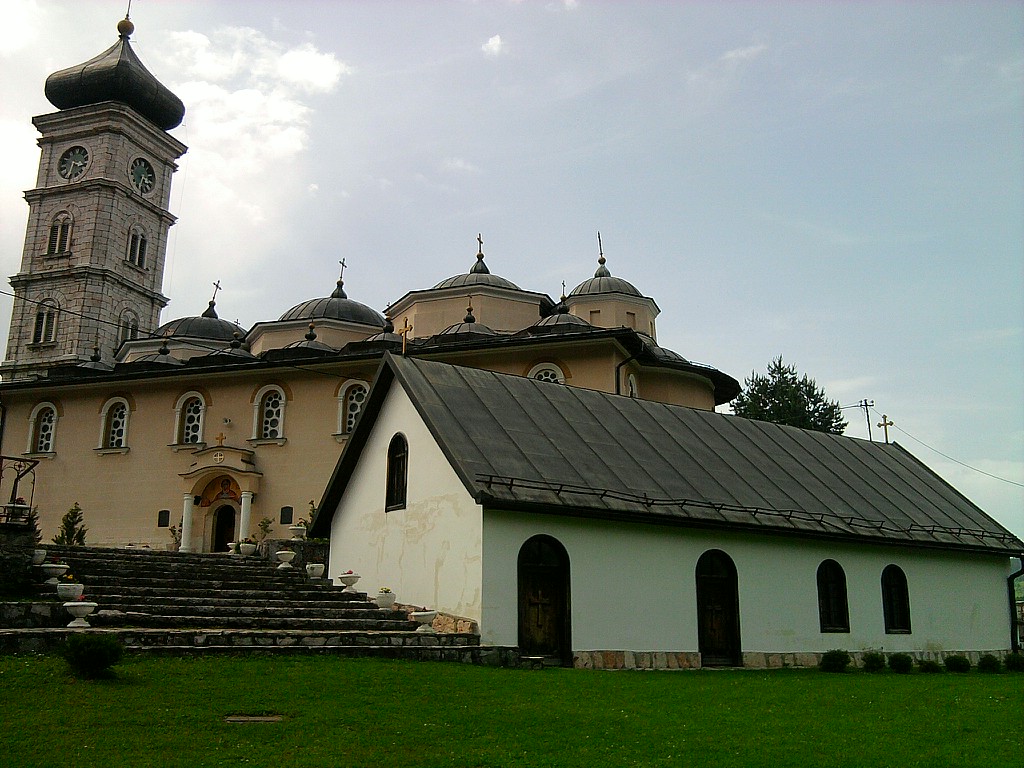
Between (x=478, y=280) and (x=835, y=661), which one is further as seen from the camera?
(x=478, y=280)

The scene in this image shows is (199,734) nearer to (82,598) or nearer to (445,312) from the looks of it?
(82,598)

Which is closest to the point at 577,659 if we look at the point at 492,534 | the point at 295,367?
the point at 492,534

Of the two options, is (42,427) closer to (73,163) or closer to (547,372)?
(547,372)

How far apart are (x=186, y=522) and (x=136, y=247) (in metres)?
29.3

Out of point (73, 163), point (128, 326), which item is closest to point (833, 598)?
point (128, 326)

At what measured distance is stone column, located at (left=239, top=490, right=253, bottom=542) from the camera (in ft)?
107

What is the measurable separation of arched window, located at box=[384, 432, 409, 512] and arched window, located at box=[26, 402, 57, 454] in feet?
73.9

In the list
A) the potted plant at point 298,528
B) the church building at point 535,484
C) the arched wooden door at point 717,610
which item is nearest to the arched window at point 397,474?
the church building at point 535,484

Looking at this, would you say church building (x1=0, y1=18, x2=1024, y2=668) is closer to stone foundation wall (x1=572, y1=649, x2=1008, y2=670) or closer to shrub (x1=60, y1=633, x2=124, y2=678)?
stone foundation wall (x1=572, y1=649, x2=1008, y2=670)

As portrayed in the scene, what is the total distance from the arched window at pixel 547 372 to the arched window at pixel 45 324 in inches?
1341

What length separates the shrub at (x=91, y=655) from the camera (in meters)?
9.88

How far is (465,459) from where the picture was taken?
52.2 ft

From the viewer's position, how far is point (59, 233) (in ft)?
180

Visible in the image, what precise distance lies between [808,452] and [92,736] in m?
19.0
